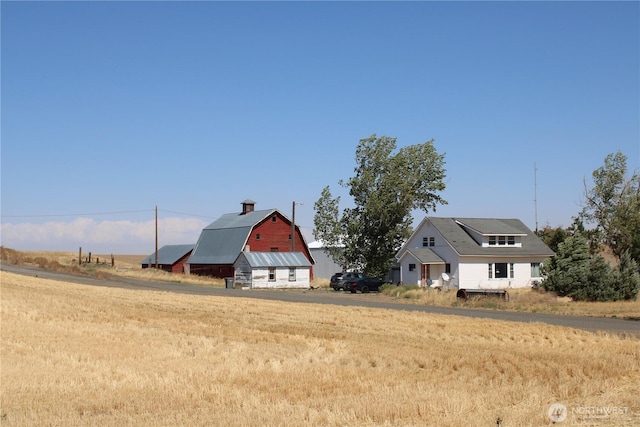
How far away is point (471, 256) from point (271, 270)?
2062 centimetres

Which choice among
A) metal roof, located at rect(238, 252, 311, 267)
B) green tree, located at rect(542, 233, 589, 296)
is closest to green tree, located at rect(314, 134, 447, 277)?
metal roof, located at rect(238, 252, 311, 267)

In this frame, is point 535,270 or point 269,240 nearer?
point 535,270

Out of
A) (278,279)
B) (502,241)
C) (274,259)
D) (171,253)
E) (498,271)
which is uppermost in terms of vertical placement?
(502,241)

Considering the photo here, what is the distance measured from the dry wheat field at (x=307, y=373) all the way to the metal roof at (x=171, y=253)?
2371 inches

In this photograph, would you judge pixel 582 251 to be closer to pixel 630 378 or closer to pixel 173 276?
pixel 630 378

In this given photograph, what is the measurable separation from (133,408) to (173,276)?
65499 mm

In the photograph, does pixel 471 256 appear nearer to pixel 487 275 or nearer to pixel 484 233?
pixel 487 275

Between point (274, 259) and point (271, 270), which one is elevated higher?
point (274, 259)

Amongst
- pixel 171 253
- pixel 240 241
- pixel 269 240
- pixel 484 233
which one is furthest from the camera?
pixel 171 253

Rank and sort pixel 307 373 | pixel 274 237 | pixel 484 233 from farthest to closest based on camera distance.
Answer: pixel 274 237
pixel 484 233
pixel 307 373

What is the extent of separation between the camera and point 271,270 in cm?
6844

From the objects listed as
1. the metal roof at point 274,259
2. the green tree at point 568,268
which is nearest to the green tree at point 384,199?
the metal roof at point 274,259

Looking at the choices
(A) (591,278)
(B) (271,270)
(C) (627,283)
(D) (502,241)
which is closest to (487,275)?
(D) (502,241)

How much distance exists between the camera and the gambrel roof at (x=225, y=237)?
75938 mm
